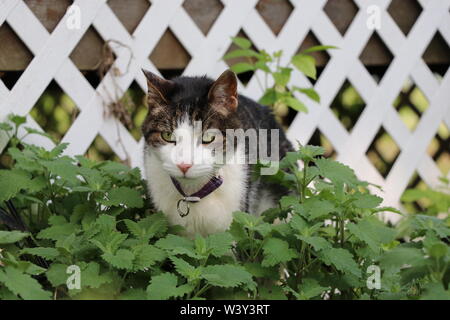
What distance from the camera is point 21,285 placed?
1.40 meters

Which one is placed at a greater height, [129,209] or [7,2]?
[7,2]

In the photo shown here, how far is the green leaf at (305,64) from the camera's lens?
8.61 ft

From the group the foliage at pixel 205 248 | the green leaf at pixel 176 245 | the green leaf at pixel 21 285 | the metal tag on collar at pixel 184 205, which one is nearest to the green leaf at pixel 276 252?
the foliage at pixel 205 248

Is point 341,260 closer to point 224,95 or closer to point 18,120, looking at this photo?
point 224,95

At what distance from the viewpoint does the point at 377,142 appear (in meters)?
3.43

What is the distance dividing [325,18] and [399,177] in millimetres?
764

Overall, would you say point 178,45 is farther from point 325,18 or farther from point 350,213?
point 350,213

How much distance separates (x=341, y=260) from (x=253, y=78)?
4.24ft

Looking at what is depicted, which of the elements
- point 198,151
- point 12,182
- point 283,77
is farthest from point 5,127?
point 283,77

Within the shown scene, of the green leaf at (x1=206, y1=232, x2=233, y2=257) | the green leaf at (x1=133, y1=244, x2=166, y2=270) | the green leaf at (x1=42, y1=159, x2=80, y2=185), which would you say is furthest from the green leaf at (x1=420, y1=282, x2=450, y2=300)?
the green leaf at (x1=42, y1=159, x2=80, y2=185)

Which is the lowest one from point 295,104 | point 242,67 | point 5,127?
point 5,127
